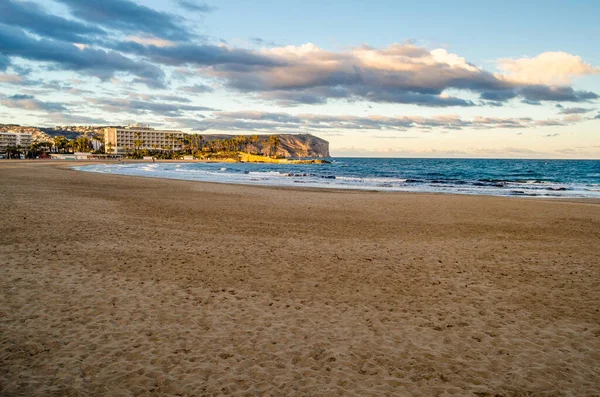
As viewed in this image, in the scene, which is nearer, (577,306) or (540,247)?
(577,306)

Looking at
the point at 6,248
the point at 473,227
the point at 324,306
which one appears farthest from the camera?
the point at 473,227

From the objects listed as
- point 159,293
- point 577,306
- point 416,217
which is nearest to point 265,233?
point 159,293

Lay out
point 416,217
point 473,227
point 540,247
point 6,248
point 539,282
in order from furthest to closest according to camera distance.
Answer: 1. point 416,217
2. point 473,227
3. point 540,247
4. point 6,248
5. point 539,282

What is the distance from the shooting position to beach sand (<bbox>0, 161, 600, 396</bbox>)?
4.65 metres

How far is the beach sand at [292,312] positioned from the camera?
15.3 ft

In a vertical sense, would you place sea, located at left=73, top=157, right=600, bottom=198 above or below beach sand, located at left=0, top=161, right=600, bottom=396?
above

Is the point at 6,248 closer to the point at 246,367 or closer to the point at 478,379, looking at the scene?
the point at 246,367

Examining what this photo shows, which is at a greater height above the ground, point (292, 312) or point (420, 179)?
point (420, 179)

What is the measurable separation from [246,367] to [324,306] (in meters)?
2.36

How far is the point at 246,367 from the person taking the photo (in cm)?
486

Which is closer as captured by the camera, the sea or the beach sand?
the beach sand

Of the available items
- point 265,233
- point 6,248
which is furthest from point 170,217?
point 6,248

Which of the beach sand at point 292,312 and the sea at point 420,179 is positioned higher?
the sea at point 420,179

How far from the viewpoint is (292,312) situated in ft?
21.7
